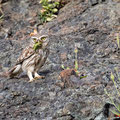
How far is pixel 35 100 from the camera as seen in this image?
14.2ft

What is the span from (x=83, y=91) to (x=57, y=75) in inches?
47.0

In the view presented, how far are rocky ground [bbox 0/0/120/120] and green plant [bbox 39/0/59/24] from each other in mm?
216

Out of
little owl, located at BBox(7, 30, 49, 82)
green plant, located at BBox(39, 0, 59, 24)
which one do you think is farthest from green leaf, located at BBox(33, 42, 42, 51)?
green plant, located at BBox(39, 0, 59, 24)

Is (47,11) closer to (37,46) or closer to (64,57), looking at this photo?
(64,57)

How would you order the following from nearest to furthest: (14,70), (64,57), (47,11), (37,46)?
(37,46)
(14,70)
(64,57)
(47,11)

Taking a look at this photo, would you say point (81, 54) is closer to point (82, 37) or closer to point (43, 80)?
point (82, 37)

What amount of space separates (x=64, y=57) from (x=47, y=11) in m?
2.57

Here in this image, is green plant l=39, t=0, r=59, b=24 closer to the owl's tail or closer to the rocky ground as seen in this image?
the rocky ground

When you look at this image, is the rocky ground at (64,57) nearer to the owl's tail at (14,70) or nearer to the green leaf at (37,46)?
the owl's tail at (14,70)

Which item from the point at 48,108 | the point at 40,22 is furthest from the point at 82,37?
the point at 48,108

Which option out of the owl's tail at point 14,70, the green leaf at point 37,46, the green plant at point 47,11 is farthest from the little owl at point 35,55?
the green plant at point 47,11

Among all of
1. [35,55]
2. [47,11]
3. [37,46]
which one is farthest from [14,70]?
[47,11]

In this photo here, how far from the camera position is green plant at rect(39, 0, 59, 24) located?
8414 mm

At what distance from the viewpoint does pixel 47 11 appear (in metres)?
8.49
